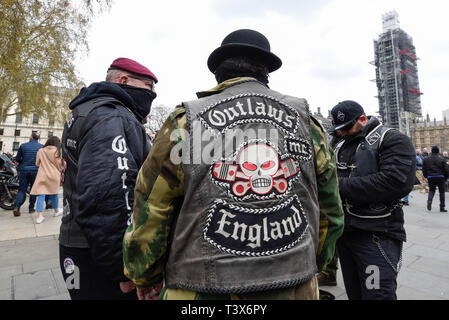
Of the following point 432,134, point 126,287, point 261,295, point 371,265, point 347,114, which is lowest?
point 371,265

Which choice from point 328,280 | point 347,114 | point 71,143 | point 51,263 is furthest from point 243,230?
point 51,263

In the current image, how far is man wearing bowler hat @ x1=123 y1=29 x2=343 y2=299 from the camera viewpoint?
1.02m

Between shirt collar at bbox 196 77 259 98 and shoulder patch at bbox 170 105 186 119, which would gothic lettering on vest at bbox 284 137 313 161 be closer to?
shirt collar at bbox 196 77 259 98

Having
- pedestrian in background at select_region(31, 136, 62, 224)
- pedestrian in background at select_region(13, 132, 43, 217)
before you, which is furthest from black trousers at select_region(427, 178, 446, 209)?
pedestrian in background at select_region(13, 132, 43, 217)

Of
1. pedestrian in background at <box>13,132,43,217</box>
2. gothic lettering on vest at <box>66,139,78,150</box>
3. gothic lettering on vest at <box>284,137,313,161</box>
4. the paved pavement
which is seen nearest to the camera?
gothic lettering on vest at <box>284,137,313,161</box>

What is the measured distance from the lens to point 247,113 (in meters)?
1.12

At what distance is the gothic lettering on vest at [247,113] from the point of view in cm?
110

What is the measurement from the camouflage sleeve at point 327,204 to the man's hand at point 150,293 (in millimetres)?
802

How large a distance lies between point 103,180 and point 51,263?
121 inches

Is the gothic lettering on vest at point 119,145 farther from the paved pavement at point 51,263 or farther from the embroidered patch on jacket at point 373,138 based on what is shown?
the paved pavement at point 51,263

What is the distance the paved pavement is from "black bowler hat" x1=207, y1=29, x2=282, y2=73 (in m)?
2.77

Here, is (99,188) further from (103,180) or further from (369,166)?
(369,166)

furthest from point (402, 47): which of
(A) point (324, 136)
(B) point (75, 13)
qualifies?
(A) point (324, 136)
